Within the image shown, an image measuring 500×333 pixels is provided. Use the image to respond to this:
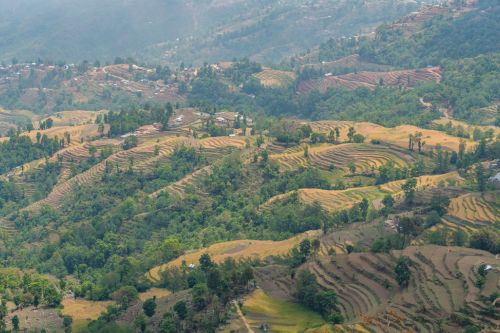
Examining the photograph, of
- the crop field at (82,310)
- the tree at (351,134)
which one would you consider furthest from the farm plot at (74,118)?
the crop field at (82,310)

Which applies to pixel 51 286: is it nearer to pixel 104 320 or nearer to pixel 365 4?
pixel 104 320

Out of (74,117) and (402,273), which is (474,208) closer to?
(402,273)

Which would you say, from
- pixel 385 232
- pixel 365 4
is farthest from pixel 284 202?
pixel 365 4

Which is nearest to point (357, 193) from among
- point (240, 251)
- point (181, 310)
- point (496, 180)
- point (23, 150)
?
point (496, 180)

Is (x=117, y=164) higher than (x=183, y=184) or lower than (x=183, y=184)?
lower

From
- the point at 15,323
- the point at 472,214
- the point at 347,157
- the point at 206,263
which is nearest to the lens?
the point at 15,323

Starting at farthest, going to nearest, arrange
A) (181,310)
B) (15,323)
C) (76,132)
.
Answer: (76,132) → (15,323) → (181,310)

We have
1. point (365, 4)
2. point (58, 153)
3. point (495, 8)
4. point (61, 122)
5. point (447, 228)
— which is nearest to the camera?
point (447, 228)
